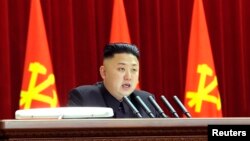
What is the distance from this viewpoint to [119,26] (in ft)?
14.7

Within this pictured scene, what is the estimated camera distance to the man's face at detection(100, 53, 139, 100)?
3.11 m

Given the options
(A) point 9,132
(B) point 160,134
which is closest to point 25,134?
(A) point 9,132

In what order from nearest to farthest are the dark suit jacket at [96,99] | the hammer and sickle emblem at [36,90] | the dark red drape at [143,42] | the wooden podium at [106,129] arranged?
the wooden podium at [106,129] → the dark suit jacket at [96,99] → the hammer and sickle emblem at [36,90] → the dark red drape at [143,42]

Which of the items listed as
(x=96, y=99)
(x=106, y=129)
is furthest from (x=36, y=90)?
(x=106, y=129)

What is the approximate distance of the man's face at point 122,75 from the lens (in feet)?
10.2

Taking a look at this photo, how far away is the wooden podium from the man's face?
145cm

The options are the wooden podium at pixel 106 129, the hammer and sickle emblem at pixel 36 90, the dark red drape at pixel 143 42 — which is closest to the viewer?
the wooden podium at pixel 106 129

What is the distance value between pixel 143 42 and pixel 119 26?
16.5 inches

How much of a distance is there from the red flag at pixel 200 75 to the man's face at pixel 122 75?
1.45m

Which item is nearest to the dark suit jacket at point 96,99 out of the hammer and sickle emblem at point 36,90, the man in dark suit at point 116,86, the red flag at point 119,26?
the man in dark suit at point 116,86

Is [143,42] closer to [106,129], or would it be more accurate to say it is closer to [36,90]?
[36,90]

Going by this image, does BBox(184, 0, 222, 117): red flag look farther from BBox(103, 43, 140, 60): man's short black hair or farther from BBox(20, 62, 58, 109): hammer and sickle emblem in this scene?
BBox(103, 43, 140, 60): man's short black hair

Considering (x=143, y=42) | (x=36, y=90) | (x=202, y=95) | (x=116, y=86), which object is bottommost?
(x=202, y=95)

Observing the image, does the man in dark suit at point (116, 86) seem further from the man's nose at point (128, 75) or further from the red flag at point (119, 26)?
the red flag at point (119, 26)
